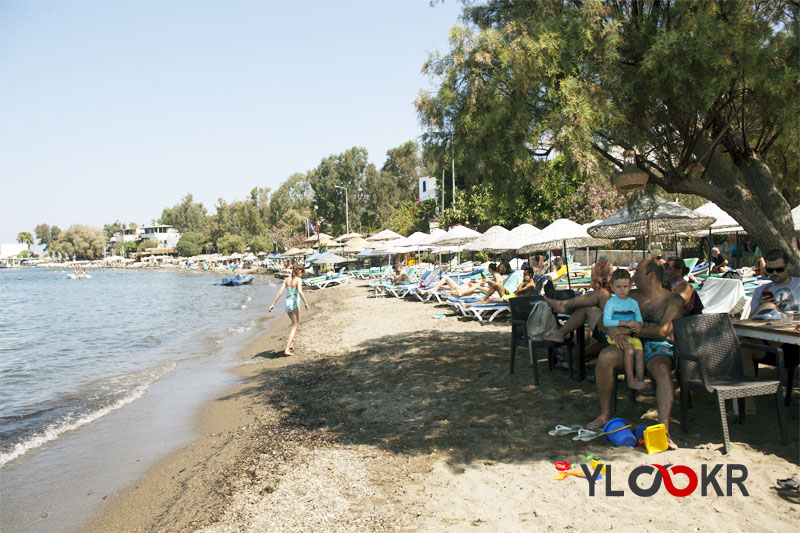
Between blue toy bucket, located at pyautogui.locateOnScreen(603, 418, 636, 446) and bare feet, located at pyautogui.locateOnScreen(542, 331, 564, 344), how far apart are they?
1.46 m

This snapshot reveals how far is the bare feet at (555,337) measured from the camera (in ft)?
18.2

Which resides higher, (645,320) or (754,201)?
(754,201)

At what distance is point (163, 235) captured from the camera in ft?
484

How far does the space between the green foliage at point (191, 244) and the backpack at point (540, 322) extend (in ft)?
419

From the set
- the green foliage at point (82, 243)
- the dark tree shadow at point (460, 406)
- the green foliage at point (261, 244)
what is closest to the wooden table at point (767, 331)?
the dark tree shadow at point (460, 406)

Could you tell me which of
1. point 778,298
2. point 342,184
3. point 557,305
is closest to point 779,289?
point 778,298

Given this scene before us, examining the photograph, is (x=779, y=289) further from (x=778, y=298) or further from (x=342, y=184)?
(x=342, y=184)

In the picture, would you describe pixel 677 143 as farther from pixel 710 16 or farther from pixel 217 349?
pixel 217 349

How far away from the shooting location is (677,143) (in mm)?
6781

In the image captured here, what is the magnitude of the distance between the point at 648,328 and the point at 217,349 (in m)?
11.4

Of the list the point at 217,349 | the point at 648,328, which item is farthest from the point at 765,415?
the point at 217,349

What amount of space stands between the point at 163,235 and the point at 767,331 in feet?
527

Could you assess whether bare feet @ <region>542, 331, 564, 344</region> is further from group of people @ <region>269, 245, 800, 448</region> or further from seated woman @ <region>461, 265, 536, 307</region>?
seated woman @ <region>461, 265, 536, 307</region>

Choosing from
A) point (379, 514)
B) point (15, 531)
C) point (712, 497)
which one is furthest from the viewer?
point (15, 531)
